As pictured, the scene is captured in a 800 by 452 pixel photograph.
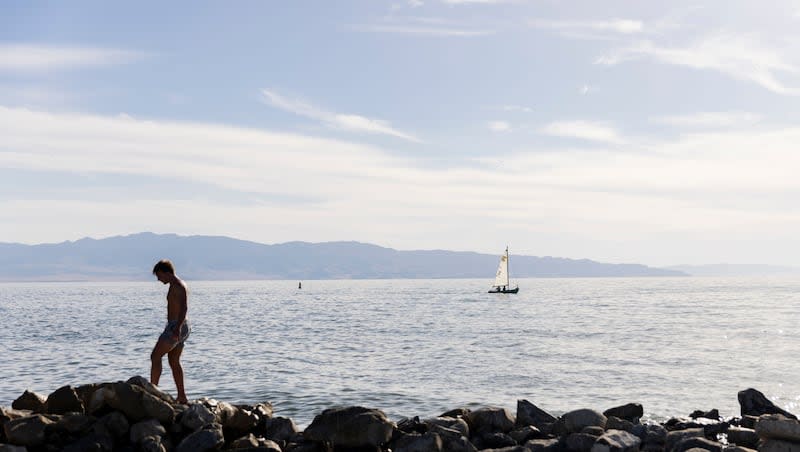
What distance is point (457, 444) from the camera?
13008 millimetres

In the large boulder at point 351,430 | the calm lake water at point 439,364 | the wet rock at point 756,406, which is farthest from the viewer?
the calm lake water at point 439,364

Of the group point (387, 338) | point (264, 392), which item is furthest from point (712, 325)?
point (264, 392)

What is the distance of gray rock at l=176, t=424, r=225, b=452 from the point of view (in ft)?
41.5

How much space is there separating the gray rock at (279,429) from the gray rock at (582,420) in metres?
4.99

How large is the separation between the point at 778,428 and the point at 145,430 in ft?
33.8

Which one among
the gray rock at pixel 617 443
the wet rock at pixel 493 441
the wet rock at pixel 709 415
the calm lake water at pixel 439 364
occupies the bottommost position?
the calm lake water at pixel 439 364

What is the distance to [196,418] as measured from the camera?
13273mm

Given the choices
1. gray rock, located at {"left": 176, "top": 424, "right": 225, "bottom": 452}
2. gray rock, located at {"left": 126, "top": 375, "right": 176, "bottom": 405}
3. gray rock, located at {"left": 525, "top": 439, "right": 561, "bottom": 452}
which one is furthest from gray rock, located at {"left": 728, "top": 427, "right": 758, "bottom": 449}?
gray rock, located at {"left": 126, "top": 375, "right": 176, "bottom": 405}

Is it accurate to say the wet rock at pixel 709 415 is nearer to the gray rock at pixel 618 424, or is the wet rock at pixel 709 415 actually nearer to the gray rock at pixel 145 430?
the gray rock at pixel 618 424

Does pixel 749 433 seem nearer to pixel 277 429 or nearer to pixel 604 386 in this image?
pixel 277 429

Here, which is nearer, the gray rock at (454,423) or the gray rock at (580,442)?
the gray rock at (580,442)

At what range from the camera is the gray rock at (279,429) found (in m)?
13.9

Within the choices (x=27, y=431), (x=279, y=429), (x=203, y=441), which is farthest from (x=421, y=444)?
(x=27, y=431)

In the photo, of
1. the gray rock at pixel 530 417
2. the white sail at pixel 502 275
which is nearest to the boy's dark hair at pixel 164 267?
the gray rock at pixel 530 417
